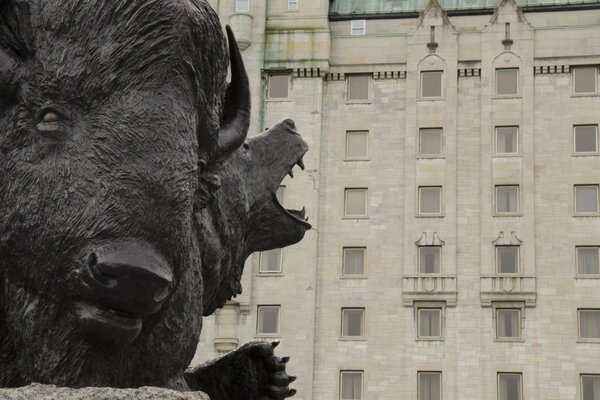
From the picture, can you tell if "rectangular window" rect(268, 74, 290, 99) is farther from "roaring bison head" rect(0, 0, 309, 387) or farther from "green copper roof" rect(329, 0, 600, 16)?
"roaring bison head" rect(0, 0, 309, 387)

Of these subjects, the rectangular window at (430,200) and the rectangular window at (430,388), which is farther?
the rectangular window at (430,200)

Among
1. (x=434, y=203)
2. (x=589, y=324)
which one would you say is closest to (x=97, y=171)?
(x=589, y=324)

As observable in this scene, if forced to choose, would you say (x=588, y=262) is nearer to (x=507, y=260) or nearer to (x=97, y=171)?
(x=507, y=260)

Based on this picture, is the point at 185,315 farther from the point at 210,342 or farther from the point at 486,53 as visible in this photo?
the point at 486,53

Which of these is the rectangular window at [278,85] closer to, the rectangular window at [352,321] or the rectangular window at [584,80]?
the rectangular window at [352,321]

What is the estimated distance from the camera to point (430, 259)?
1777 inches

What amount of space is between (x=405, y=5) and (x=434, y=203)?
9918 mm

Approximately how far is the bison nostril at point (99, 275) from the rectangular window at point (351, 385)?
136 ft

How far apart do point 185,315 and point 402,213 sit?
41.9m

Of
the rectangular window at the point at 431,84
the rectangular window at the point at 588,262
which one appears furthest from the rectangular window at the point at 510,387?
the rectangular window at the point at 431,84

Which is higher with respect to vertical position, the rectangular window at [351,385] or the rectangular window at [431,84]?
the rectangular window at [431,84]

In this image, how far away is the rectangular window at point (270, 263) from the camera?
45688mm

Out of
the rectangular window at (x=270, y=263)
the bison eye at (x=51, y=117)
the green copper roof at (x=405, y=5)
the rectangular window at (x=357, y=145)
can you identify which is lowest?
the bison eye at (x=51, y=117)

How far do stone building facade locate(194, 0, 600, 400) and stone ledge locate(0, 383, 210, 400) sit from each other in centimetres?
4098
